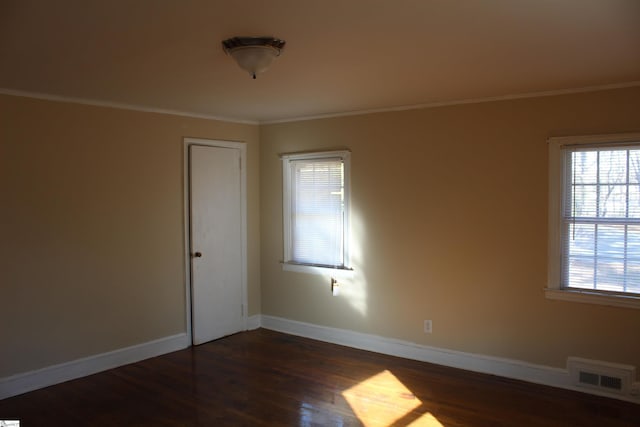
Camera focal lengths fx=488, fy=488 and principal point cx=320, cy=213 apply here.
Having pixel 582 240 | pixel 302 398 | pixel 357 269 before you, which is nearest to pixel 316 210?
pixel 357 269

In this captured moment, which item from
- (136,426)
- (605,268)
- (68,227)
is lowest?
(136,426)

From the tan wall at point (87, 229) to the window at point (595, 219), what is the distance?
3434mm

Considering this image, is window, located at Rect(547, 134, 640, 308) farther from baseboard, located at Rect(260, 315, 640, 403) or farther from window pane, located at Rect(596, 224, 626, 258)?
baseboard, located at Rect(260, 315, 640, 403)

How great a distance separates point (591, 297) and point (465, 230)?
110 cm

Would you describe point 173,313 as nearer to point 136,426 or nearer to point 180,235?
point 180,235

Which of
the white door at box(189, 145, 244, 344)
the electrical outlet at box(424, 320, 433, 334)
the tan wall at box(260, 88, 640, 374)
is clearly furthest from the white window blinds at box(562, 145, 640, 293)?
the white door at box(189, 145, 244, 344)

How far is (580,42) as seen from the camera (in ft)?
8.52

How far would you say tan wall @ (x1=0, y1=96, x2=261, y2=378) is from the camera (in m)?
3.82

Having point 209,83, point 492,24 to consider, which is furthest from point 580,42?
point 209,83

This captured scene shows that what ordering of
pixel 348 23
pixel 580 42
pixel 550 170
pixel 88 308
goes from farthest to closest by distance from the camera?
pixel 88 308
pixel 550 170
pixel 580 42
pixel 348 23

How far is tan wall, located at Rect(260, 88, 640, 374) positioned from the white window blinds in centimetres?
17

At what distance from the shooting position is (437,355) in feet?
14.8

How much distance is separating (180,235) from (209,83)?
191 centimetres

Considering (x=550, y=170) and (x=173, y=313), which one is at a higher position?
(x=550, y=170)
